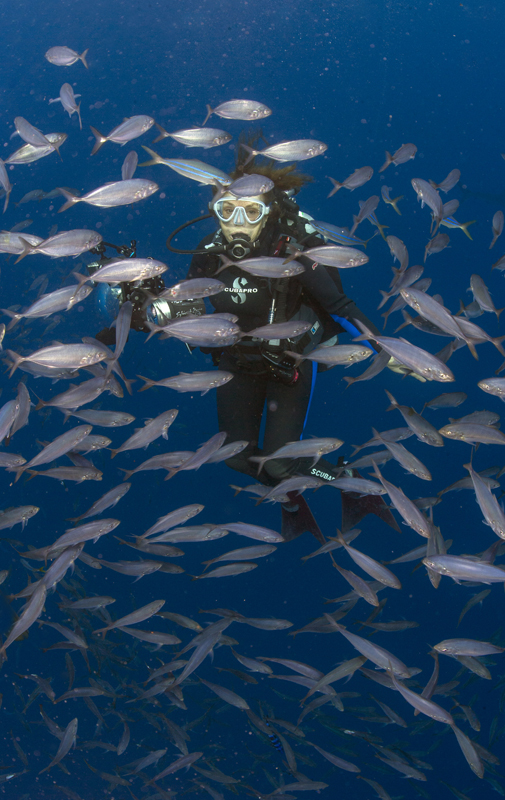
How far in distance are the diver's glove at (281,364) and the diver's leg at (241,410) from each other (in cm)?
38

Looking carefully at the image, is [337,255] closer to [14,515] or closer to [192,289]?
[192,289]

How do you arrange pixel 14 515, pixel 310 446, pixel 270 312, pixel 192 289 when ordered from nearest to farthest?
pixel 192 289
pixel 310 446
pixel 14 515
pixel 270 312

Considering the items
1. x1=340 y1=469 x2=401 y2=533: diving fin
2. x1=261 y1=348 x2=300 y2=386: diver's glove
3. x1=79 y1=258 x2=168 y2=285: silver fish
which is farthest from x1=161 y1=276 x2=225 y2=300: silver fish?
x1=340 y1=469 x2=401 y2=533: diving fin

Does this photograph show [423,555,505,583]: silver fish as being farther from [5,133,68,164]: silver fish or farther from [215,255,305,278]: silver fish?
[5,133,68,164]: silver fish

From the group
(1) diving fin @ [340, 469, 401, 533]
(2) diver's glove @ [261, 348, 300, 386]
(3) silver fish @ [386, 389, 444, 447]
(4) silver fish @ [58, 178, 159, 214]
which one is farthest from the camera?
(1) diving fin @ [340, 469, 401, 533]

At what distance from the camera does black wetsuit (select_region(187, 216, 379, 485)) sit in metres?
3.17

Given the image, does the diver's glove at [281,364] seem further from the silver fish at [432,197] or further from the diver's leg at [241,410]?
the silver fish at [432,197]

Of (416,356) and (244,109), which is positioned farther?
(244,109)

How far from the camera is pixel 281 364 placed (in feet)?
10.8

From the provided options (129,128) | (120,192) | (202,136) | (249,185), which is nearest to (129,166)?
(129,128)

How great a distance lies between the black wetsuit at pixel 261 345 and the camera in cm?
317

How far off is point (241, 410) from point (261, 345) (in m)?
0.70

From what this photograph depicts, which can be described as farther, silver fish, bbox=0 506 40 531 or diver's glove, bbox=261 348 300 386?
diver's glove, bbox=261 348 300 386

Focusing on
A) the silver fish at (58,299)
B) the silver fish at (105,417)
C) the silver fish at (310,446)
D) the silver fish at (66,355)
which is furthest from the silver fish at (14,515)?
the silver fish at (310,446)
